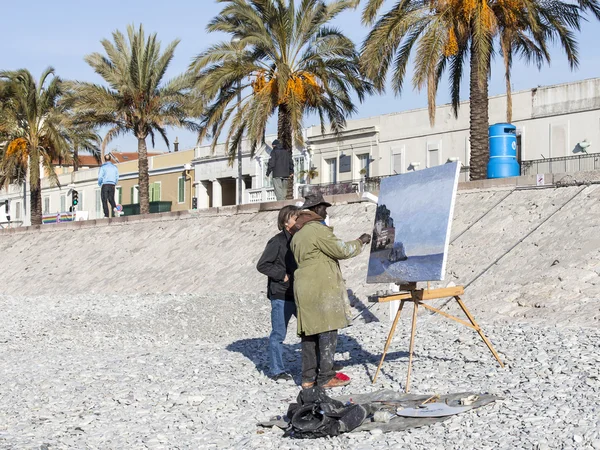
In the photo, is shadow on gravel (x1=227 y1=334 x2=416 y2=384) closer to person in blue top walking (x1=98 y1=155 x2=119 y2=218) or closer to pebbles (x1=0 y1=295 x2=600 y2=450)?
pebbles (x1=0 y1=295 x2=600 y2=450)

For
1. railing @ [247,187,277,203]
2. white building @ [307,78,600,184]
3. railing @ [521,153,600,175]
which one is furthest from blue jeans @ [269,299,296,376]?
railing @ [247,187,277,203]

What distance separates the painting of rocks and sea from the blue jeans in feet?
2.97

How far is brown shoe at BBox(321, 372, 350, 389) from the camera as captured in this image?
846cm

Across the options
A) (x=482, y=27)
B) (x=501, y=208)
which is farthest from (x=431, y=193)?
(x=482, y=27)

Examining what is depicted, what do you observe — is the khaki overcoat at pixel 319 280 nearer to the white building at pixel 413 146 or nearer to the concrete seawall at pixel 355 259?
the concrete seawall at pixel 355 259

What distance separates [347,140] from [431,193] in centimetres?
3479

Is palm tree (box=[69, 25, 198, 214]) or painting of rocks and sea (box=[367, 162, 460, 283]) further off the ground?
palm tree (box=[69, 25, 198, 214])

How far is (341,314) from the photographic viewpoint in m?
8.27

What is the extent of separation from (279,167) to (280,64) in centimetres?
364

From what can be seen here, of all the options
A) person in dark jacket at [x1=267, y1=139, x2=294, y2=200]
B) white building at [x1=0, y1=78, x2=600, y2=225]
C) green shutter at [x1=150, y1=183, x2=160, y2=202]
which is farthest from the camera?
green shutter at [x1=150, y1=183, x2=160, y2=202]

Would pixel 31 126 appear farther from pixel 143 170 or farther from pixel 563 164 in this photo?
pixel 563 164

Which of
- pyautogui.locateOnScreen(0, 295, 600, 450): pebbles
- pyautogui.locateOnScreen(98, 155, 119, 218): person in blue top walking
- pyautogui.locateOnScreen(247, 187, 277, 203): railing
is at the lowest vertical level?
pyautogui.locateOnScreen(0, 295, 600, 450): pebbles

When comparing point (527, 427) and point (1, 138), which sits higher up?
point (1, 138)

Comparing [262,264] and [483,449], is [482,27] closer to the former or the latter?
[262,264]
